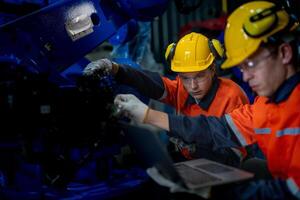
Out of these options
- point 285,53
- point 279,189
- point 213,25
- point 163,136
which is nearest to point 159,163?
point 279,189

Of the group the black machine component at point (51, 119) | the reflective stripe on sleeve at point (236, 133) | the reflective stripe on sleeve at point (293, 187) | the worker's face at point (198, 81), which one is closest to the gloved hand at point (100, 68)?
the black machine component at point (51, 119)

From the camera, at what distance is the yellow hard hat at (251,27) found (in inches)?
59.1

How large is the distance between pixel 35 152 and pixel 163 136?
98.7 inches

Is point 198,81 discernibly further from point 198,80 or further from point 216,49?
point 216,49

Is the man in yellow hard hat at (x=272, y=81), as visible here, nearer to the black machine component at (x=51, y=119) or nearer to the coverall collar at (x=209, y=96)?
the coverall collar at (x=209, y=96)

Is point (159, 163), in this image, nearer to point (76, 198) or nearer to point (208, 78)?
point (76, 198)

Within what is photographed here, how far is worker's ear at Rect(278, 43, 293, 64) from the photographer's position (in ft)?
4.99

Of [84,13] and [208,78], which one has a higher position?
[84,13]

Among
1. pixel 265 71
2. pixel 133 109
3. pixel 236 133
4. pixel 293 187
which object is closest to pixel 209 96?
pixel 236 133

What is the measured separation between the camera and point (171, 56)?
2.40 m

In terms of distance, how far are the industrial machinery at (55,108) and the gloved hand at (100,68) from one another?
0.07 m

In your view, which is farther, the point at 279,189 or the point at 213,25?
the point at 213,25

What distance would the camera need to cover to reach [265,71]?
1.54 m

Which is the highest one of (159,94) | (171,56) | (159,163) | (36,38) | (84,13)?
(84,13)
